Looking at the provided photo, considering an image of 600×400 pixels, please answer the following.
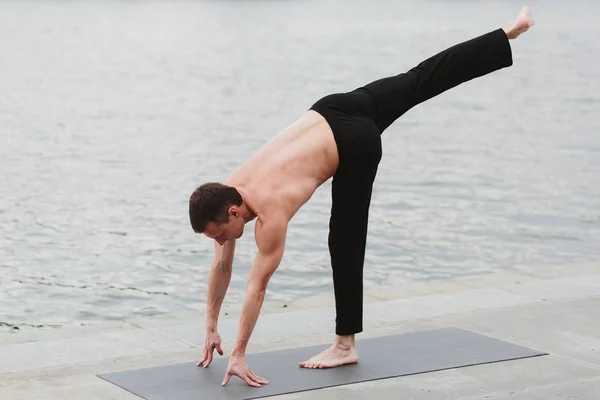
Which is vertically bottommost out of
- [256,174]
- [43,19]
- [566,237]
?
[566,237]

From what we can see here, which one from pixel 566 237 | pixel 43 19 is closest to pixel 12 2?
pixel 43 19

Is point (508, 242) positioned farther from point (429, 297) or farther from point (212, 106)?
point (212, 106)

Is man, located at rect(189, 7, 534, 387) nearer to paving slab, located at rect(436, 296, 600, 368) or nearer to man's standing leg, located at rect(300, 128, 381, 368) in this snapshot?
man's standing leg, located at rect(300, 128, 381, 368)

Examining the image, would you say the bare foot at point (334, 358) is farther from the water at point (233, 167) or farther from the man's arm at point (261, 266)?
the water at point (233, 167)

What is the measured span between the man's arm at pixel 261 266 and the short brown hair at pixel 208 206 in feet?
0.70

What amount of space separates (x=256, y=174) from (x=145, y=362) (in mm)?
1220

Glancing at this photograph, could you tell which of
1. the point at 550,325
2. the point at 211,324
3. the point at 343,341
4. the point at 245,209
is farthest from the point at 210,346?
the point at 550,325

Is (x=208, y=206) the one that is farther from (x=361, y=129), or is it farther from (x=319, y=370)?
(x=319, y=370)

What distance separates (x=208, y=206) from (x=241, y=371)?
834mm

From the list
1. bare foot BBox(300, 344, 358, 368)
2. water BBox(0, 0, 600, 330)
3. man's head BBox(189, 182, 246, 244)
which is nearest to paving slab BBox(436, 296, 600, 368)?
bare foot BBox(300, 344, 358, 368)

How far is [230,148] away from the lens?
18156 millimetres

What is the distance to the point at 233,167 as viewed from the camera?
16.3 m

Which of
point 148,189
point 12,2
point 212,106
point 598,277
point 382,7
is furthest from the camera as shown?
point 382,7

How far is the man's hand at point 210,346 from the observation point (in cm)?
636
